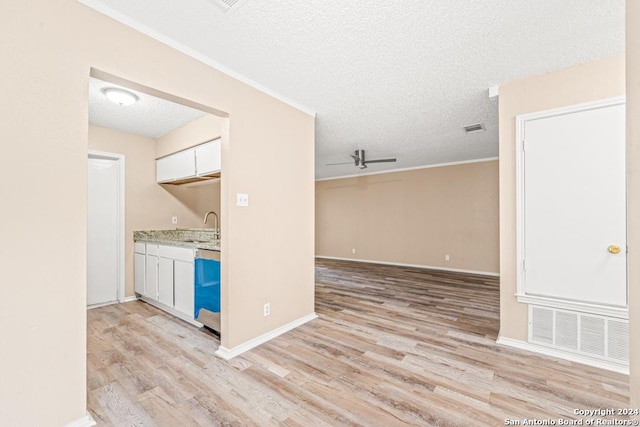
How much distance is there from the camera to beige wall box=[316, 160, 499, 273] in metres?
5.66

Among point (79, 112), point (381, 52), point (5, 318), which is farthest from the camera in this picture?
point (381, 52)

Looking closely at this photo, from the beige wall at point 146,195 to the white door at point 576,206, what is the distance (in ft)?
13.0

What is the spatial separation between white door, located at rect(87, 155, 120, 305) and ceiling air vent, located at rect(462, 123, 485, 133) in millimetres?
4837

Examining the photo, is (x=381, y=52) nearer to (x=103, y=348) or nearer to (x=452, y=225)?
(x=103, y=348)

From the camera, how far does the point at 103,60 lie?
162 cm

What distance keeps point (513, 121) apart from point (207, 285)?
331 centimetres

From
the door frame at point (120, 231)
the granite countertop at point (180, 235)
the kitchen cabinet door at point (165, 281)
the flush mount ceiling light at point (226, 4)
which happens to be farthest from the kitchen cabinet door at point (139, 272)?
the flush mount ceiling light at point (226, 4)

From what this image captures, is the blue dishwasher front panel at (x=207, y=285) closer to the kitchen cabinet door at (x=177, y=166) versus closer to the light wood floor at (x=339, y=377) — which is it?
the light wood floor at (x=339, y=377)

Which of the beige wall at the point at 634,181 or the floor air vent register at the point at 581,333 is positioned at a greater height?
the beige wall at the point at 634,181

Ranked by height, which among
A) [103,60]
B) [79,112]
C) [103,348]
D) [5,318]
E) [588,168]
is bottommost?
[103,348]

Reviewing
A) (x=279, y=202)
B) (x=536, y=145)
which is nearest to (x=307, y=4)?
(x=279, y=202)

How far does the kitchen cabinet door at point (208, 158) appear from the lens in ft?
10.5

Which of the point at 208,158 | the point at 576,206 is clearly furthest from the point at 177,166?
the point at 576,206

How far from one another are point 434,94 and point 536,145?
3.33 ft
